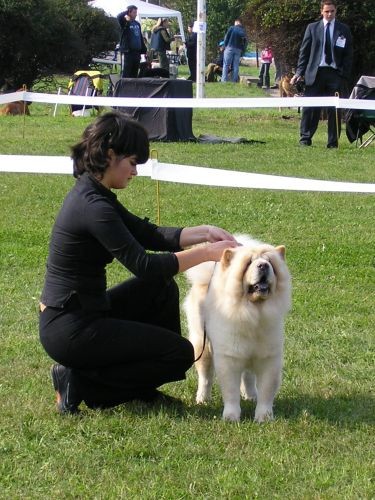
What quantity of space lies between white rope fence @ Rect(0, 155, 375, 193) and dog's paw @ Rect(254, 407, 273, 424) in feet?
8.85

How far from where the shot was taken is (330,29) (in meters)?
13.1

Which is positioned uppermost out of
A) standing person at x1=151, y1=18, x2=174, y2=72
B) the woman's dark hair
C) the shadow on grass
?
the woman's dark hair

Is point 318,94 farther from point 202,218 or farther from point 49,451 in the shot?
point 49,451

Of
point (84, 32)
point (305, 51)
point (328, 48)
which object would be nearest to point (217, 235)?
point (328, 48)

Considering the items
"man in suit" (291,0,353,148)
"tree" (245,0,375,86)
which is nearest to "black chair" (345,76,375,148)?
"man in suit" (291,0,353,148)

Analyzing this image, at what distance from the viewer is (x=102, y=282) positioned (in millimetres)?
3980

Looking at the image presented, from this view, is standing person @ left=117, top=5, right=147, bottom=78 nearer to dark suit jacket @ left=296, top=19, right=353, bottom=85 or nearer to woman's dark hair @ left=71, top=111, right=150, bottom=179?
dark suit jacket @ left=296, top=19, right=353, bottom=85

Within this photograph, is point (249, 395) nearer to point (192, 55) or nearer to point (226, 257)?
point (226, 257)

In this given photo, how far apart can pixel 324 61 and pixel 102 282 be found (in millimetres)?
10001

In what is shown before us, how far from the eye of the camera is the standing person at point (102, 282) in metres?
3.79

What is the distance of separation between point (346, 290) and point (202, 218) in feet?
7.67

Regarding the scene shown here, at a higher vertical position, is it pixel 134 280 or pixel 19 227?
pixel 134 280

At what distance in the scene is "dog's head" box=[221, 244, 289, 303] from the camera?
12.2 ft

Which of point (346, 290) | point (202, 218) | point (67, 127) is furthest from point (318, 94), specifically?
point (346, 290)
